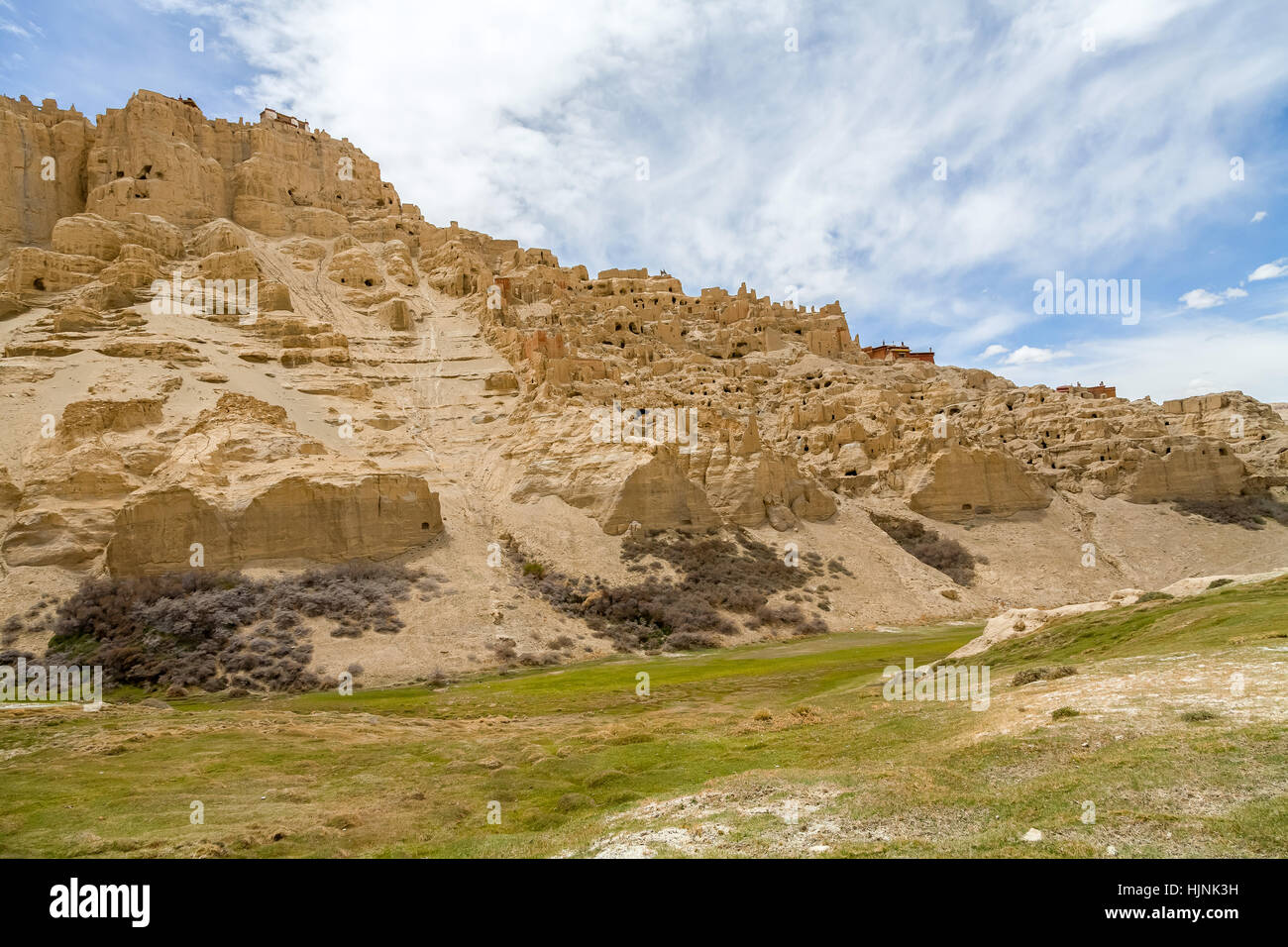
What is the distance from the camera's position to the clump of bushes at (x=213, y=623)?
3059 cm

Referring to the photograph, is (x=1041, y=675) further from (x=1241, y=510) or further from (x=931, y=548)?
(x=1241, y=510)

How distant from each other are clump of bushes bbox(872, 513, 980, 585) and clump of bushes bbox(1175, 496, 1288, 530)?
19.7 metres

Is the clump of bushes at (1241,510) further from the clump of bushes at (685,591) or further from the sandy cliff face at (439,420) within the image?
the clump of bushes at (685,591)

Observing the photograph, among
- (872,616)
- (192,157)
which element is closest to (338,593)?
(872,616)

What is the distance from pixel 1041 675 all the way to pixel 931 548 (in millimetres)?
37775

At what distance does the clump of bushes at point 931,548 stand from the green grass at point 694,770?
27.1 metres

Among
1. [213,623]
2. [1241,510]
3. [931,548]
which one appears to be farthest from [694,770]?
[1241,510]

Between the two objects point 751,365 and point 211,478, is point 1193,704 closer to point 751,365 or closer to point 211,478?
point 211,478

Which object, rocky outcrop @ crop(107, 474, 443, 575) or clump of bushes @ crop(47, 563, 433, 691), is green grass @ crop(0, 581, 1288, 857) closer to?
clump of bushes @ crop(47, 563, 433, 691)

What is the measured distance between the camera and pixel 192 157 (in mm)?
82812

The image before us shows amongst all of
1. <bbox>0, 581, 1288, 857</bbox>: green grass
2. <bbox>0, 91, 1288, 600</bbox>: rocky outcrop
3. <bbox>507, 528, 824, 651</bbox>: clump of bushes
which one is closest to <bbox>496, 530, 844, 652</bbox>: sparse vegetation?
<bbox>507, 528, 824, 651</bbox>: clump of bushes

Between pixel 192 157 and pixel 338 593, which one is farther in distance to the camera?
pixel 192 157

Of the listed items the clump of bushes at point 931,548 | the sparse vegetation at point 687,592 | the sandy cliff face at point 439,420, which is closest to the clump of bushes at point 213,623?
the sandy cliff face at point 439,420
